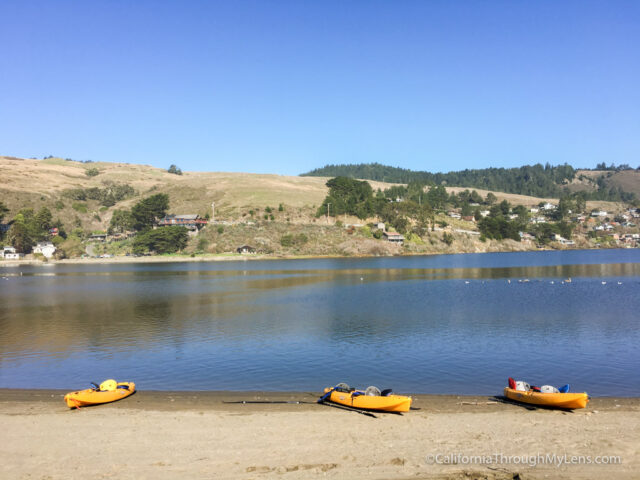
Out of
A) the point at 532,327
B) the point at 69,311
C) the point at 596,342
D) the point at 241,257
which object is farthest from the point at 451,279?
the point at 241,257

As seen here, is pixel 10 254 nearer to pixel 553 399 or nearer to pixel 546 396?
pixel 546 396

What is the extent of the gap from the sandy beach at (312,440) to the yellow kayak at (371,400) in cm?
57

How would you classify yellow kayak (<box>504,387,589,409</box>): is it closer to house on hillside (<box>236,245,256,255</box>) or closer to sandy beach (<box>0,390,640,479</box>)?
sandy beach (<box>0,390,640,479</box>)

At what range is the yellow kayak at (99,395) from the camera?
2523 centimetres

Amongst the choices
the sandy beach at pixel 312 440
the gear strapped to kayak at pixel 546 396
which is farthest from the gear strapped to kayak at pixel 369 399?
the gear strapped to kayak at pixel 546 396

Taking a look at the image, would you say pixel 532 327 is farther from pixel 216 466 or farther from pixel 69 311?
pixel 69 311

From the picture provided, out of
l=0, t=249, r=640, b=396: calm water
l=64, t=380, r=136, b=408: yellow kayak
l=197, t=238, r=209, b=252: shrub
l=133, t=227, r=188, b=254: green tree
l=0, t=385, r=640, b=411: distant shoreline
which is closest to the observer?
l=0, t=385, r=640, b=411: distant shoreline

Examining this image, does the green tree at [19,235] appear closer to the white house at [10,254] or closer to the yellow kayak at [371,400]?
the white house at [10,254]

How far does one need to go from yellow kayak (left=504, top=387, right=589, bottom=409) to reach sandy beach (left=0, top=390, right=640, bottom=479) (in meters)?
0.56

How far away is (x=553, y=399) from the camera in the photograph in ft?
77.6

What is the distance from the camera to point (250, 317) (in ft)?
185

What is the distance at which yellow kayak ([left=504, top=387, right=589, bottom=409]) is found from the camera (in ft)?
76.3

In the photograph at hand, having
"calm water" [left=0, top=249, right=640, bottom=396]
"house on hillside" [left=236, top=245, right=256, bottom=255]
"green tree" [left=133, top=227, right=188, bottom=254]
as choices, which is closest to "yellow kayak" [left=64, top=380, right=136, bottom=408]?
"calm water" [left=0, top=249, right=640, bottom=396]

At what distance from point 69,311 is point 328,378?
45.1 m
